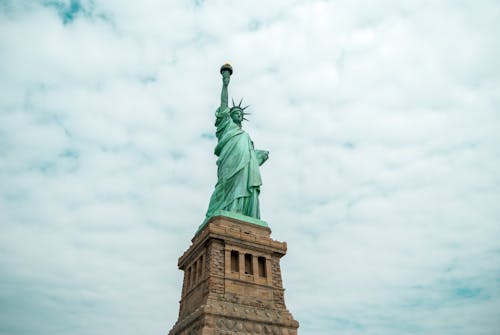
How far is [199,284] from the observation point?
68.3ft

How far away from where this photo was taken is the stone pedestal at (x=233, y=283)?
18719 millimetres

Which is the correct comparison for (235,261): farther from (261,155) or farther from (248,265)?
(261,155)

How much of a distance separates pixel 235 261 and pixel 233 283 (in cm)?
140

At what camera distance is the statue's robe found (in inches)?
937

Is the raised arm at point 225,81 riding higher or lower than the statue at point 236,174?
higher

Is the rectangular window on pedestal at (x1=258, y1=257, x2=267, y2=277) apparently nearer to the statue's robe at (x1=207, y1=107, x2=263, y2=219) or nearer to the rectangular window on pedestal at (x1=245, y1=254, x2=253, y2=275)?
the rectangular window on pedestal at (x1=245, y1=254, x2=253, y2=275)

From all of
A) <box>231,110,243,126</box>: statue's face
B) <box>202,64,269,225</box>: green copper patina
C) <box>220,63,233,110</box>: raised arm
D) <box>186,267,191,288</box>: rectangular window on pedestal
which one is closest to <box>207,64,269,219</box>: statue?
<box>202,64,269,225</box>: green copper patina

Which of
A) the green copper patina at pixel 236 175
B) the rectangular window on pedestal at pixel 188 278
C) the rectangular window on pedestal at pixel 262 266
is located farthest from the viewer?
the green copper patina at pixel 236 175

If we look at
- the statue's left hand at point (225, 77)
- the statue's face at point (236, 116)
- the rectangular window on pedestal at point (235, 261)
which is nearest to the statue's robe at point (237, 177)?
the statue's face at point (236, 116)

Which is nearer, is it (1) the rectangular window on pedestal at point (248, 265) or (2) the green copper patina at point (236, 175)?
(1) the rectangular window on pedestal at point (248, 265)

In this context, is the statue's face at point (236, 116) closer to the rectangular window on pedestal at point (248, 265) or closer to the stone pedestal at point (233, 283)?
the stone pedestal at point (233, 283)

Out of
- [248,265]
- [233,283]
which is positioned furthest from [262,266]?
[233,283]

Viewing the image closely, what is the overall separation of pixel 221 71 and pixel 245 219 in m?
10.8

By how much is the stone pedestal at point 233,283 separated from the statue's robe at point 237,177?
4.16ft
